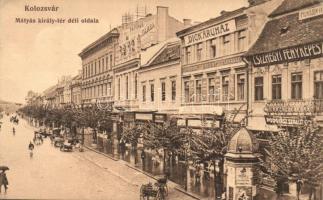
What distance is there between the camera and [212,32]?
16.4 m

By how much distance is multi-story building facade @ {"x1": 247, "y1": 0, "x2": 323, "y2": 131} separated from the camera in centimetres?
1292

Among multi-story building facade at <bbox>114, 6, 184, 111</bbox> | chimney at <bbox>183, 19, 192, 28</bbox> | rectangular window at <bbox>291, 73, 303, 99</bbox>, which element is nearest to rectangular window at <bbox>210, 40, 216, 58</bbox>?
chimney at <bbox>183, 19, 192, 28</bbox>

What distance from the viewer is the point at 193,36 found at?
17.4 m

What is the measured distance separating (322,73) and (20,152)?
1273 cm

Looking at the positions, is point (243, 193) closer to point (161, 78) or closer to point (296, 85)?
point (296, 85)

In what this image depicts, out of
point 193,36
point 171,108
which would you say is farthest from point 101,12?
point 171,108

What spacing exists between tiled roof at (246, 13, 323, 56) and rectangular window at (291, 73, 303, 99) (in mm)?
999

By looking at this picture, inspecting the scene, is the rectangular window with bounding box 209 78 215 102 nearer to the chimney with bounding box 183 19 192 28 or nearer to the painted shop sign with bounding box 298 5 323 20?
the chimney with bounding box 183 19 192 28

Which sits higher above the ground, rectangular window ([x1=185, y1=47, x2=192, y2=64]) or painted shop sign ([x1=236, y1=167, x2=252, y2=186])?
rectangular window ([x1=185, y1=47, x2=192, y2=64])

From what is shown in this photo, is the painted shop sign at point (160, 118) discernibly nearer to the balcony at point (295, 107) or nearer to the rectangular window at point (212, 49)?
the rectangular window at point (212, 49)

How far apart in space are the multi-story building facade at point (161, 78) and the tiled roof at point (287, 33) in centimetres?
467

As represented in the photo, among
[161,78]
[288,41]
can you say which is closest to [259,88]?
[288,41]

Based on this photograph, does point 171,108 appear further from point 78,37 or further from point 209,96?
point 78,37

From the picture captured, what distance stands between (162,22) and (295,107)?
702 centimetres
